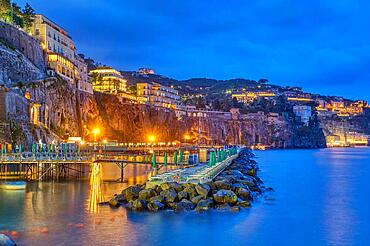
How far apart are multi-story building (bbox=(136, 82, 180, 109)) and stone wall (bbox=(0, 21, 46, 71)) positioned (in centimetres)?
6245

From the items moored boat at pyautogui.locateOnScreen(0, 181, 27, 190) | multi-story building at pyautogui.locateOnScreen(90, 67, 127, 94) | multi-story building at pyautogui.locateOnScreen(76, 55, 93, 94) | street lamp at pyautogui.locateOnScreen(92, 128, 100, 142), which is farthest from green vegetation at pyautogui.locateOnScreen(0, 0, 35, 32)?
moored boat at pyautogui.locateOnScreen(0, 181, 27, 190)

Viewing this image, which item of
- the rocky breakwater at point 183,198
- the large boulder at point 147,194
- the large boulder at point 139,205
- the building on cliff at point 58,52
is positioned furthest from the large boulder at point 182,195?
the building on cliff at point 58,52

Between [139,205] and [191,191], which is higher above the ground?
[191,191]

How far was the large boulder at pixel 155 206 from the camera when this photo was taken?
32.3 meters

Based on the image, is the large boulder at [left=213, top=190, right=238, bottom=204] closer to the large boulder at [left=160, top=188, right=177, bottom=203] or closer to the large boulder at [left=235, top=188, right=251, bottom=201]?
the large boulder at [left=235, top=188, right=251, bottom=201]

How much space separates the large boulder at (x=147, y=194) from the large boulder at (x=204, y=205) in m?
3.98

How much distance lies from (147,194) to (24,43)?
60.5 meters

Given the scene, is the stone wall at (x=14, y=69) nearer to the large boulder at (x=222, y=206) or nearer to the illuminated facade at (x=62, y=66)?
the illuminated facade at (x=62, y=66)

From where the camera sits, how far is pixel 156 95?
16475cm

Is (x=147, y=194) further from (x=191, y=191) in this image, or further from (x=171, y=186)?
(x=191, y=191)

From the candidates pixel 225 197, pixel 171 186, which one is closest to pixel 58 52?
pixel 171 186

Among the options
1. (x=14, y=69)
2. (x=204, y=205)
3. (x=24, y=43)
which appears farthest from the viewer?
(x=24, y=43)

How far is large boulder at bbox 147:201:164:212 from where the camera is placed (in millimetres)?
32344

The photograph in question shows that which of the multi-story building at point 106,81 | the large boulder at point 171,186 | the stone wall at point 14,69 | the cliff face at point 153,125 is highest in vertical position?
the multi-story building at point 106,81
